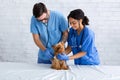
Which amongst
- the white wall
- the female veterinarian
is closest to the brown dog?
the female veterinarian

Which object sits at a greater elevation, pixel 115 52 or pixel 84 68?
pixel 84 68

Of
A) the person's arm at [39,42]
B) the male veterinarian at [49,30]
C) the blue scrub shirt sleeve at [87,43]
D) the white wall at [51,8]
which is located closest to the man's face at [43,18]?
the male veterinarian at [49,30]

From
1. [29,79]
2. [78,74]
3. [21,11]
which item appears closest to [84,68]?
[78,74]

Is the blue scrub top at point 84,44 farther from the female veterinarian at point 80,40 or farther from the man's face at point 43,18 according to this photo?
the man's face at point 43,18

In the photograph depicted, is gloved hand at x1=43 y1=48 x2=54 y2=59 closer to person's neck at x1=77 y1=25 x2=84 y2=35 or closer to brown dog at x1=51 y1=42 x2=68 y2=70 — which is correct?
brown dog at x1=51 y1=42 x2=68 y2=70

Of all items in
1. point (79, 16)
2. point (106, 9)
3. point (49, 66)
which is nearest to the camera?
point (79, 16)

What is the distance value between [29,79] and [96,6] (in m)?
1.90

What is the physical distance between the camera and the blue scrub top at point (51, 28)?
246 centimetres

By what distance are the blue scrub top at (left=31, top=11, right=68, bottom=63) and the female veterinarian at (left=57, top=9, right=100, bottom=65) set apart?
149 mm

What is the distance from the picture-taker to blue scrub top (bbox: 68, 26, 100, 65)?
2201 mm

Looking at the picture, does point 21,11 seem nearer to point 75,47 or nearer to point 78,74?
point 75,47

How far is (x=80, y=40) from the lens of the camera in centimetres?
226

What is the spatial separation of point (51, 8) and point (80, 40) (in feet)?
4.57

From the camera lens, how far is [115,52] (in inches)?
142
